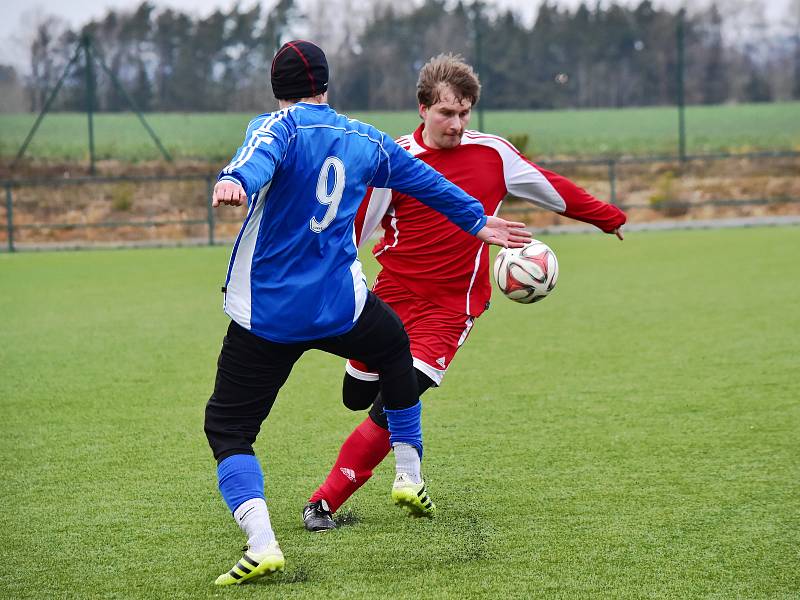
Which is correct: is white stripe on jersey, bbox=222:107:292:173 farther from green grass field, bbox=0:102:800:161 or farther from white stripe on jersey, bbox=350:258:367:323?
green grass field, bbox=0:102:800:161

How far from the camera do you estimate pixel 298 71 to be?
3695 millimetres

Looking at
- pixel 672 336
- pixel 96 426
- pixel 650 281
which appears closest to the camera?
pixel 96 426

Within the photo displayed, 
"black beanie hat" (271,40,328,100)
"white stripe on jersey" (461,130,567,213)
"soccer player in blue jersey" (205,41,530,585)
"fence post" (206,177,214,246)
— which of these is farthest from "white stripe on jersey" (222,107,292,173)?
"fence post" (206,177,214,246)

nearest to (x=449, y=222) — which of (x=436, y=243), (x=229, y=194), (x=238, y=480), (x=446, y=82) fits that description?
(x=436, y=243)

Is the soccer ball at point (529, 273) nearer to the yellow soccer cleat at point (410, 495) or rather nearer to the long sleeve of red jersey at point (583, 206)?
the long sleeve of red jersey at point (583, 206)

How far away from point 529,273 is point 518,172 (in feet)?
1.47

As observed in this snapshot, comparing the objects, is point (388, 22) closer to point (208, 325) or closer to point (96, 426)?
point (208, 325)

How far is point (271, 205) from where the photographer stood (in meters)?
3.61

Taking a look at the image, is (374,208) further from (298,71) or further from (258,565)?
(258,565)

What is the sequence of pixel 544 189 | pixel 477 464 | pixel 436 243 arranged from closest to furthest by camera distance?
pixel 436 243
pixel 544 189
pixel 477 464

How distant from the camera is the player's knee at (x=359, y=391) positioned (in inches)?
179

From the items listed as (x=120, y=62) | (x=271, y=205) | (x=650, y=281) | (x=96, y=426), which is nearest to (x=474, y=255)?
(x=271, y=205)

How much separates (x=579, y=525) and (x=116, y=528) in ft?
6.02

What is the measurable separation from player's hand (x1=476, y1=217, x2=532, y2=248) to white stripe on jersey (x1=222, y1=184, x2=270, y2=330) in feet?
2.92
